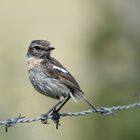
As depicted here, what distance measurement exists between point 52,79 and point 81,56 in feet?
35.0

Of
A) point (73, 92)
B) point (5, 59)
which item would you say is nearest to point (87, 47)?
point (5, 59)

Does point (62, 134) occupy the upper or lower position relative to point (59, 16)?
lower

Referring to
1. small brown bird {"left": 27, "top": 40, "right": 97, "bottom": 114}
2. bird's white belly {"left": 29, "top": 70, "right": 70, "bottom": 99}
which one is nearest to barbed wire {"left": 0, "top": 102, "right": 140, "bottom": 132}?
small brown bird {"left": 27, "top": 40, "right": 97, "bottom": 114}

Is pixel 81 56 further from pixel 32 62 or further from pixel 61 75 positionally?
pixel 61 75

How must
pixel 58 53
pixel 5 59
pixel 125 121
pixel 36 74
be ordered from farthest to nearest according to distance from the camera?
1. pixel 58 53
2. pixel 5 59
3. pixel 125 121
4. pixel 36 74

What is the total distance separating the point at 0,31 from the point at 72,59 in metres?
1.97

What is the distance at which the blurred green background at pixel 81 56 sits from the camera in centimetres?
1808

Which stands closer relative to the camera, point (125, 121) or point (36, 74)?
point (36, 74)

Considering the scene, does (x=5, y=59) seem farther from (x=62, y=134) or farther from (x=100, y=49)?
(x=100, y=49)

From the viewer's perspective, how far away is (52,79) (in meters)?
13.3

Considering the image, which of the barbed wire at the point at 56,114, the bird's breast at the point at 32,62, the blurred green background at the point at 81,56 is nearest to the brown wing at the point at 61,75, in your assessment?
the bird's breast at the point at 32,62

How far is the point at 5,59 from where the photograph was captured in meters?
20.7

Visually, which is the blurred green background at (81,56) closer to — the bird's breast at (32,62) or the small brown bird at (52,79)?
the bird's breast at (32,62)

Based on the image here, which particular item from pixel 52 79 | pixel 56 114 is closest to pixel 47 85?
pixel 52 79
